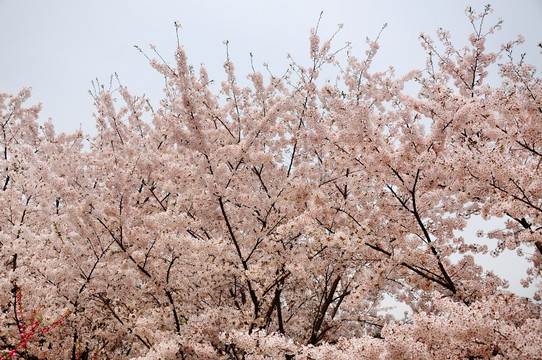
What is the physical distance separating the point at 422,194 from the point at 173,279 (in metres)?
5.07

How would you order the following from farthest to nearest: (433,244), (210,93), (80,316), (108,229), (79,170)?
(210,93) < (79,170) < (80,316) < (108,229) < (433,244)

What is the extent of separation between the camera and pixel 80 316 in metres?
6.58

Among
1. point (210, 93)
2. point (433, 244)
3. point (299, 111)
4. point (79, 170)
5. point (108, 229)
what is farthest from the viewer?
point (210, 93)

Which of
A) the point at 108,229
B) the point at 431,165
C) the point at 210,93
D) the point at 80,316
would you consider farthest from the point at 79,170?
the point at 431,165

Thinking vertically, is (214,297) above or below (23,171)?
below

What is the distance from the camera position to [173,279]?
6699 millimetres

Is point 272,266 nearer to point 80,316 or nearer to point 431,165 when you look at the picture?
point 431,165

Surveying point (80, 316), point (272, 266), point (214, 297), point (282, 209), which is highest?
point (282, 209)

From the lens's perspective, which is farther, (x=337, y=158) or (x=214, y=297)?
(x=214, y=297)

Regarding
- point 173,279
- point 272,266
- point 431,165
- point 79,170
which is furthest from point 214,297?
point 431,165

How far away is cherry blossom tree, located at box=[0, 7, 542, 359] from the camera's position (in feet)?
14.8

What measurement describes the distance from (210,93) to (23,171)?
482 centimetres

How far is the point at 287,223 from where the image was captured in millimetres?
5828

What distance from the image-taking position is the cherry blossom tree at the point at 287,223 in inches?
178
